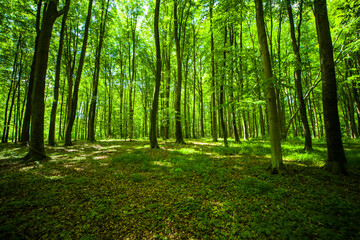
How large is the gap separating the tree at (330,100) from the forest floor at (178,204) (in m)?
0.58

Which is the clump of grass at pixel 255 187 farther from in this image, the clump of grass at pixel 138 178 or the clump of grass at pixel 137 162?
the clump of grass at pixel 137 162

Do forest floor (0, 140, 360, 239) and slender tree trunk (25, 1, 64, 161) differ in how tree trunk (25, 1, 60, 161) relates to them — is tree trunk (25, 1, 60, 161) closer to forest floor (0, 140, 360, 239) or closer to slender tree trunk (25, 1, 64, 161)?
slender tree trunk (25, 1, 64, 161)

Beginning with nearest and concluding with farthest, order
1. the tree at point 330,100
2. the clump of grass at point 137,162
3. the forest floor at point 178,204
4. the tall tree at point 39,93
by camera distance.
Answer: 1. the forest floor at point 178,204
2. the tree at point 330,100
3. the clump of grass at point 137,162
4. the tall tree at point 39,93

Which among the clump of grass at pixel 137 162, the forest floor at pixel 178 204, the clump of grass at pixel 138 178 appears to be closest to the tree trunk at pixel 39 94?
the forest floor at pixel 178 204

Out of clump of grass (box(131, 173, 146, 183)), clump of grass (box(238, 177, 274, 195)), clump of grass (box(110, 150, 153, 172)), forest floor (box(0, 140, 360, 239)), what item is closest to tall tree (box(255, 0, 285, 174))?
forest floor (box(0, 140, 360, 239))

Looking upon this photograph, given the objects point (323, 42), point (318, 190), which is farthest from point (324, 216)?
point (323, 42)

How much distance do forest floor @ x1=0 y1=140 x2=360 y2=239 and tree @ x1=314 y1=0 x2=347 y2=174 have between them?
1.90 ft

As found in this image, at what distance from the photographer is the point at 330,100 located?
16.6 feet

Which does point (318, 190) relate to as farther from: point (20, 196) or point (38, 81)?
point (38, 81)

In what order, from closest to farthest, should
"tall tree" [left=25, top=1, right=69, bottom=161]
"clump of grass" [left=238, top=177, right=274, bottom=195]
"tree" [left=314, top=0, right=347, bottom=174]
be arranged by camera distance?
"clump of grass" [left=238, top=177, right=274, bottom=195] < "tree" [left=314, top=0, right=347, bottom=174] < "tall tree" [left=25, top=1, right=69, bottom=161]

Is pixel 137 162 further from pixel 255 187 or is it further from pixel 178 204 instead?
pixel 255 187

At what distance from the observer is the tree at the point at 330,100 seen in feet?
16.3

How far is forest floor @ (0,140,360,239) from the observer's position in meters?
2.48

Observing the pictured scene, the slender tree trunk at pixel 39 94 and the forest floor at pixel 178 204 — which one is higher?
the slender tree trunk at pixel 39 94
